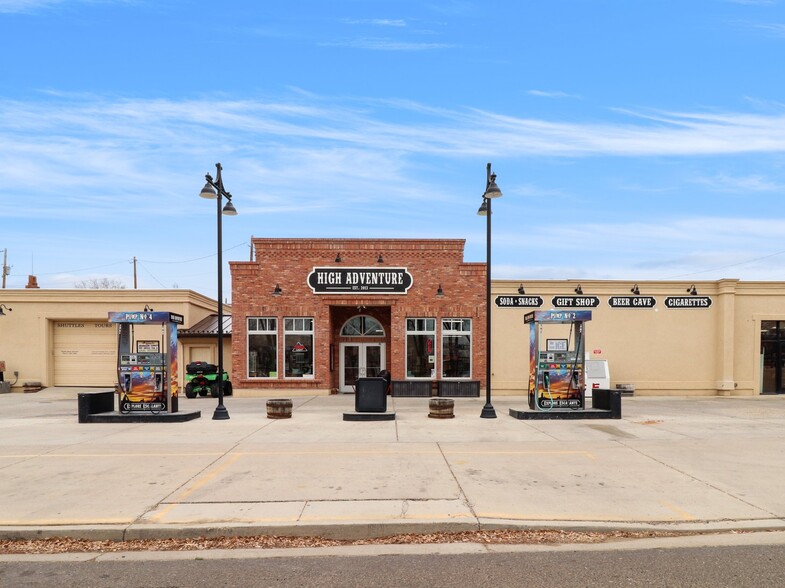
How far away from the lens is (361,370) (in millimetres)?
24719

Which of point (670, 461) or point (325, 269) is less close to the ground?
point (325, 269)

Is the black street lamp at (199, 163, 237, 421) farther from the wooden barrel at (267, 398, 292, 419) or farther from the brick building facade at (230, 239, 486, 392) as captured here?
the brick building facade at (230, 239, 486, 392)

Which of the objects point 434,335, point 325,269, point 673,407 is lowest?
point 673,407

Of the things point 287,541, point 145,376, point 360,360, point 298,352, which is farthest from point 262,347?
point 287,541

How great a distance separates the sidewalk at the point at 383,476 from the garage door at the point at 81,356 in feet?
36.3

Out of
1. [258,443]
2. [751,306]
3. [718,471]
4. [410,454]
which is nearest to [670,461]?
[718,471]

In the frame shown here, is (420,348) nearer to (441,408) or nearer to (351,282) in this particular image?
(351,282)

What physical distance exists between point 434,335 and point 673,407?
8801mm

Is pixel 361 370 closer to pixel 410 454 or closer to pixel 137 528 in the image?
pixel 410 454

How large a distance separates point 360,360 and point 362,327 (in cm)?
139

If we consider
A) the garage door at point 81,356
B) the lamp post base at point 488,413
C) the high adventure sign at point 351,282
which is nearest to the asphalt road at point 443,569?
the lamp post base at point 488,413

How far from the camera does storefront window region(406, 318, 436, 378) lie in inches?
915

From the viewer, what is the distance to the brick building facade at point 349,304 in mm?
23172

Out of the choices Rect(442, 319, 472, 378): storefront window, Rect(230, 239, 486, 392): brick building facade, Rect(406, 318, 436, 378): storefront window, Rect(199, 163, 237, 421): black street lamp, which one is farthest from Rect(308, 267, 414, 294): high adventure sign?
Rect(199, 163, 237, 421): black street lamp
